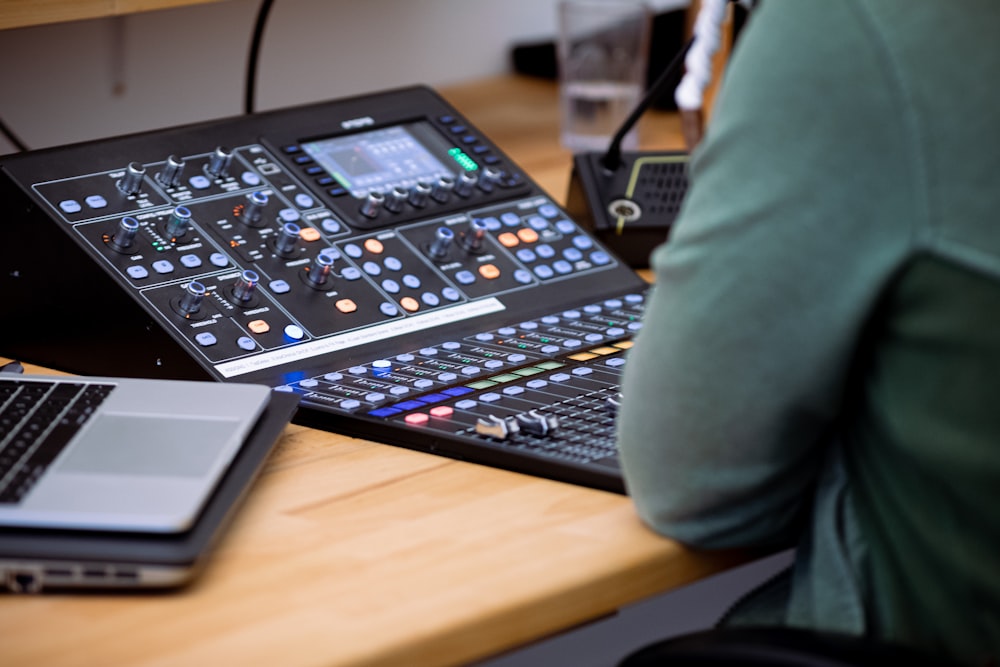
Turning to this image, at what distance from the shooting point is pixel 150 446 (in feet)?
2.53

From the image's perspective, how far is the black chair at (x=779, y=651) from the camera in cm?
64

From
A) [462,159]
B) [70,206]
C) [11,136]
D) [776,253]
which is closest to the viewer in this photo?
[776,253]

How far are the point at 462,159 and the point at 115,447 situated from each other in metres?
0.53

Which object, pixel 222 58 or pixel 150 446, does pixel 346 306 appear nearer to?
pixel 150 446

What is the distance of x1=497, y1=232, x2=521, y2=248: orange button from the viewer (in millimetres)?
1136

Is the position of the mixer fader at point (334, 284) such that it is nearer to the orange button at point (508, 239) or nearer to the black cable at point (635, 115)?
the orange button at point (508, 239)

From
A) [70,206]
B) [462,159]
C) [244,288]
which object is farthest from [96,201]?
[462,159]

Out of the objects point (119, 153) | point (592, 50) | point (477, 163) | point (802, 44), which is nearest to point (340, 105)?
point (477, 163)

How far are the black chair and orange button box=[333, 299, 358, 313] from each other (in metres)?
0.40

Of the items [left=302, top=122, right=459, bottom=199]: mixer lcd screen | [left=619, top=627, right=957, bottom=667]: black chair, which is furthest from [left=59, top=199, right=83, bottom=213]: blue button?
[left=619, top=627, right=957, bottom=667]: black chair

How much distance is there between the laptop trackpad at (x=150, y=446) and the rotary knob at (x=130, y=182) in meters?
0.26

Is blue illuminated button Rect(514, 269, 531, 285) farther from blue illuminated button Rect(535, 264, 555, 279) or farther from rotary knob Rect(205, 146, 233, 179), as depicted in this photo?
rotary knob Rect(205, 146, 233, 179)

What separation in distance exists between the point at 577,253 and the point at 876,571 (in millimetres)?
515

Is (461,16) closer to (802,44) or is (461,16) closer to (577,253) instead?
(577,253)
